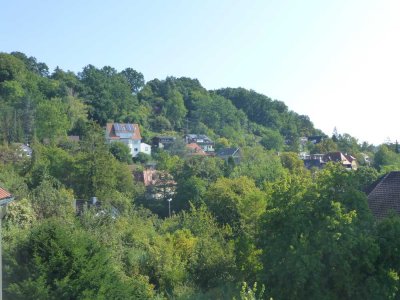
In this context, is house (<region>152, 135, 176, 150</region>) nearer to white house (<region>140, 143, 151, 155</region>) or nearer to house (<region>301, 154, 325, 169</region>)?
white house (<region>140, 143, 151, 155</region>)

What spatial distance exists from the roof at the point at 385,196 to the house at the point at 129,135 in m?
40.2

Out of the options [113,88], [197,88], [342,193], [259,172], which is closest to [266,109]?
[197,88]

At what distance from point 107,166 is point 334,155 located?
4184 centimetres

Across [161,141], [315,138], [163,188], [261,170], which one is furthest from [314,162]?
[315,138]

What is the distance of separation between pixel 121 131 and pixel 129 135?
3.34ft

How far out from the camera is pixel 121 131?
57.6 m

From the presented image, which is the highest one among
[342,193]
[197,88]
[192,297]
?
[197,88]

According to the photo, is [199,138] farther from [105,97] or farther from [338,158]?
[338,158]

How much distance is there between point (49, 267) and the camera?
1152 centimetres

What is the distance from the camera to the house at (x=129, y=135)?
187 feet

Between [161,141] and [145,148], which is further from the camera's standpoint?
[161,141]

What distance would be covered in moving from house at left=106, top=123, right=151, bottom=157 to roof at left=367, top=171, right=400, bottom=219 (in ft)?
132

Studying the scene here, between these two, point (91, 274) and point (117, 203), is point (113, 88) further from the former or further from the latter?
point (91, 274)

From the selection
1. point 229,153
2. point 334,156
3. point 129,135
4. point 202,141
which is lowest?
point 334,156
